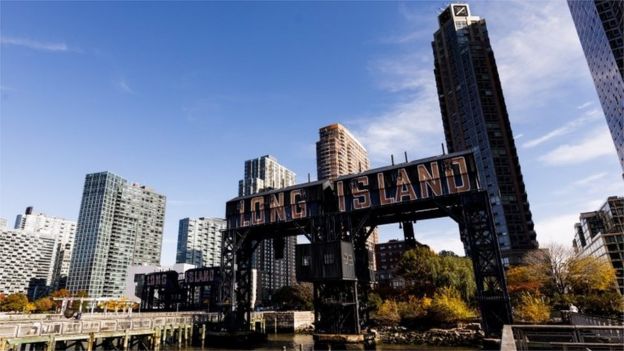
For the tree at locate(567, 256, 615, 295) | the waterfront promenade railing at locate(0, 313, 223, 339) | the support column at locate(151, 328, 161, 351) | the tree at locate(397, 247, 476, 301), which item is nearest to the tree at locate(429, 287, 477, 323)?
the tree at locate(397, 247, 476, 301)

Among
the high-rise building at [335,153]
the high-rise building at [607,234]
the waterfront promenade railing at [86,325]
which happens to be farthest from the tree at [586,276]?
the high-rise building at [335,153]

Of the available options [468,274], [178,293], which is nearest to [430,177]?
[468,274]

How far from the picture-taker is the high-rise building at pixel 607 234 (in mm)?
100188

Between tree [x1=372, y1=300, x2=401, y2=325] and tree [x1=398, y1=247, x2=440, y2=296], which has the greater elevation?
tree [x1=398, y1=247, x2=440, y2=296]

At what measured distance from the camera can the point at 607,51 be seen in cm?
7950

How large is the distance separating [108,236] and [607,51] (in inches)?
7678

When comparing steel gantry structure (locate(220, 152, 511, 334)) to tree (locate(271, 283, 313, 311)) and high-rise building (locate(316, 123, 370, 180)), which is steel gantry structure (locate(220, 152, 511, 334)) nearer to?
tree (locate(271, 283, 313, 311))

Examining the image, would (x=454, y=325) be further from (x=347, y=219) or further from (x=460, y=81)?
(x=460, y=81)

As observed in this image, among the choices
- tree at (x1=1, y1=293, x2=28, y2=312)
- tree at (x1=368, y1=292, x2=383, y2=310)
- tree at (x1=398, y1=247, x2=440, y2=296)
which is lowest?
tree at (x1=368, y1=292, x2=383, y2=310)

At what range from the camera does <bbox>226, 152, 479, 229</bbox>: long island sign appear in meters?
36.8

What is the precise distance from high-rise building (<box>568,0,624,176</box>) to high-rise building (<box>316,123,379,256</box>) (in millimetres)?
102903

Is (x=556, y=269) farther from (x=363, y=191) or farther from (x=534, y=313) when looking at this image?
(x=363, y=191)

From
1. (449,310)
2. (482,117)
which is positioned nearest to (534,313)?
(449,310)

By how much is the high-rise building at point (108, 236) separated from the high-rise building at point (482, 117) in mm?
155204
